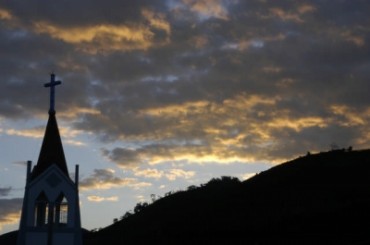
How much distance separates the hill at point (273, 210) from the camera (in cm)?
4800

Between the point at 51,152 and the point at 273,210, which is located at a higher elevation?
the point at 273,210

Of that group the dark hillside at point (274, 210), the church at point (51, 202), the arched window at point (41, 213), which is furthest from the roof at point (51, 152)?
the dark hillside at point (274, 210)

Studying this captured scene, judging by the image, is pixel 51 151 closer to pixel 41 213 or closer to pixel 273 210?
pixel 41 213

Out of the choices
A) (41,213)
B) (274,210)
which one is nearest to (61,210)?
(41,213)

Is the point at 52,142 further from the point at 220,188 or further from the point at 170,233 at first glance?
the point at 220,188

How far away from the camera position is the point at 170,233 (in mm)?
59250

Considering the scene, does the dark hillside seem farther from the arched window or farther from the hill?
the arched window

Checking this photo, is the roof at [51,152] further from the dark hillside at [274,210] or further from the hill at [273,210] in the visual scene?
the hill at [273,210]

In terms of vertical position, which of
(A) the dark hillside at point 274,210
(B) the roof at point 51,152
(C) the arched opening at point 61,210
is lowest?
(C) the arched opening at point 61,210

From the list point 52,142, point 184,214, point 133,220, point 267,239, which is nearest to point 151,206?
point 133,220

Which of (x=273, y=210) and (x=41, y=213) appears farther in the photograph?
(x=273, y=210)

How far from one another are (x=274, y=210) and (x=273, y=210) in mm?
149

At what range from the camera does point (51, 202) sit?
2225cm

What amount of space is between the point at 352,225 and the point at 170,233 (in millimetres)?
19002
